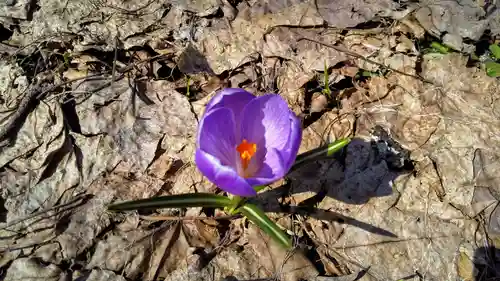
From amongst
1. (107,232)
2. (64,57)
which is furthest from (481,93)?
(64,57)

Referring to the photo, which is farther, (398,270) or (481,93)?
(481,93)

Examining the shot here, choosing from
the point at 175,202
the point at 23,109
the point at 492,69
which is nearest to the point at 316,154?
the point at 175,202

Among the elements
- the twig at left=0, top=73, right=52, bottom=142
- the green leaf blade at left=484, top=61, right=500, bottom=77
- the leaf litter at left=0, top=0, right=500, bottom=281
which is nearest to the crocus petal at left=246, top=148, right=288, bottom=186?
the leaf litter at left=0, top=0, right=500, bottom=281

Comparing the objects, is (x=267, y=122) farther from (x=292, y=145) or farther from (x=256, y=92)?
(x=256, y=92)

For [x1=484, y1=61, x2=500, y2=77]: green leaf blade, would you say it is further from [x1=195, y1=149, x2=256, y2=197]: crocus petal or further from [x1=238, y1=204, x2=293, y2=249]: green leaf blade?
[x1=195, y1=149, x2=256, y2=197]: crocus petal

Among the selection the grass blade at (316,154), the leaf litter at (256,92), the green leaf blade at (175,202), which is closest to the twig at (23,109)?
the leaf litter at (256,92)

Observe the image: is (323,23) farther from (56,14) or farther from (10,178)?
(10,178)
